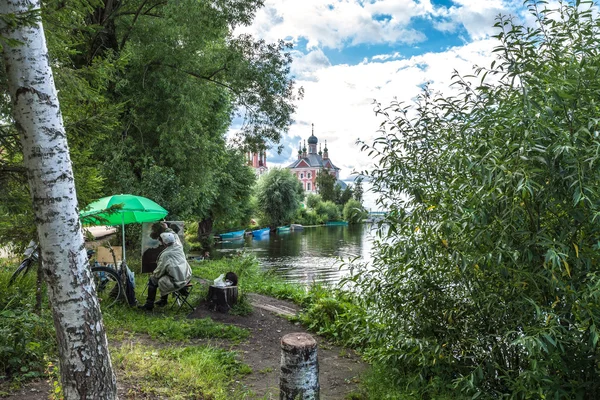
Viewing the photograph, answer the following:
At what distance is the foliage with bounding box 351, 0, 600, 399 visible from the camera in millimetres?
2955

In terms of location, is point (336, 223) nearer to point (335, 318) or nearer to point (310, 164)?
point (310, 164)

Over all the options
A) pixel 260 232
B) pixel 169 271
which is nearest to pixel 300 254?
pixel 260 232

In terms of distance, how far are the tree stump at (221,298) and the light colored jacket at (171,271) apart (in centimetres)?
57

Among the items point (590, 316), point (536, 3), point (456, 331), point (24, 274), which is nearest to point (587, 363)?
point (590, 316)

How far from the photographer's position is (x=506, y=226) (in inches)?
120

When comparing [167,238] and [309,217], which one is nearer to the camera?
[167,238]

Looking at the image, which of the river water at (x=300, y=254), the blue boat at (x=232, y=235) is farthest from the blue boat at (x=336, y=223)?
the blue boat at (x=232, y=235)

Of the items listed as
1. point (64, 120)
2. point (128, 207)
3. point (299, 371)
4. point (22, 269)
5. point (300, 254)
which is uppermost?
point (64, 120)

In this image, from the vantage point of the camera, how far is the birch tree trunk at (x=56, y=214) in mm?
2812

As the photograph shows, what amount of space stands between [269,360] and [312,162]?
297ft

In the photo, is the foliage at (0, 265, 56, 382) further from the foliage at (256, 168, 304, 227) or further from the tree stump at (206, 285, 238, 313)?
the foliage at (256, 168, 304, 227)

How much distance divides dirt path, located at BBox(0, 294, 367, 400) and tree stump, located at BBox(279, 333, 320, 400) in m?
0.69

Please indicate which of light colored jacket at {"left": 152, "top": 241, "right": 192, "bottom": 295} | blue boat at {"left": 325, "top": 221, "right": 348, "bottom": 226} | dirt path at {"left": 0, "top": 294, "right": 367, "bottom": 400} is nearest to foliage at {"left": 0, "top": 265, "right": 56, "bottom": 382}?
dirt path at {"left": 0, "top": 294, "right": 367, "bottom": 400}

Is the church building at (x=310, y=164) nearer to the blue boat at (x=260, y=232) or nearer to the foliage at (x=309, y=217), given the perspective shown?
the foliage at (x=309, y=217)
